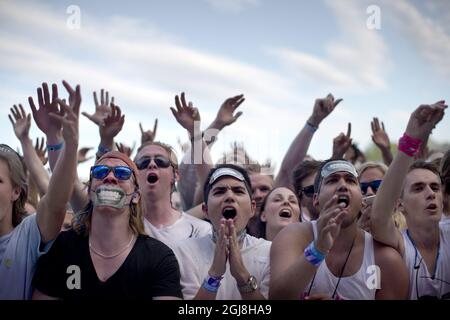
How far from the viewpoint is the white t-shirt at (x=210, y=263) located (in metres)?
3.71

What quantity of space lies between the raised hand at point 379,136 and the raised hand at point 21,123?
387 cm

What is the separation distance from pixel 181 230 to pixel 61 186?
123 cm

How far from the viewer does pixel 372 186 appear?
5.00m

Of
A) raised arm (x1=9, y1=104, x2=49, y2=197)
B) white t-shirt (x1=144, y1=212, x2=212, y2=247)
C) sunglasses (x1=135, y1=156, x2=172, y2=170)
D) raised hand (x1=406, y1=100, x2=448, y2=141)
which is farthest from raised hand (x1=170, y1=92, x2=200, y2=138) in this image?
raised hand (x1=406, y1=100, x2=448, y2=141)

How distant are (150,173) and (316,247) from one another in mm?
1857

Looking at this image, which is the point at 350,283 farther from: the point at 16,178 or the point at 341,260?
the point at 16,178

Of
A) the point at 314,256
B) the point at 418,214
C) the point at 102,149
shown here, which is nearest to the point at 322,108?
the point at 418,214

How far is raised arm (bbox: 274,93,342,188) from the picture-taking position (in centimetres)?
562

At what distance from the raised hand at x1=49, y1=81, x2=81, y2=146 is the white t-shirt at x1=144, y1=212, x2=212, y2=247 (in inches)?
42.3

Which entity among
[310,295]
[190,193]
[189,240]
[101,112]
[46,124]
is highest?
[101,112]

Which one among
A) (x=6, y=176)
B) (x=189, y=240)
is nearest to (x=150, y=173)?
(x=189, y=240)

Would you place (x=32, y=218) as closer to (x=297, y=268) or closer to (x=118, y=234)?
(x=118, y=234)
